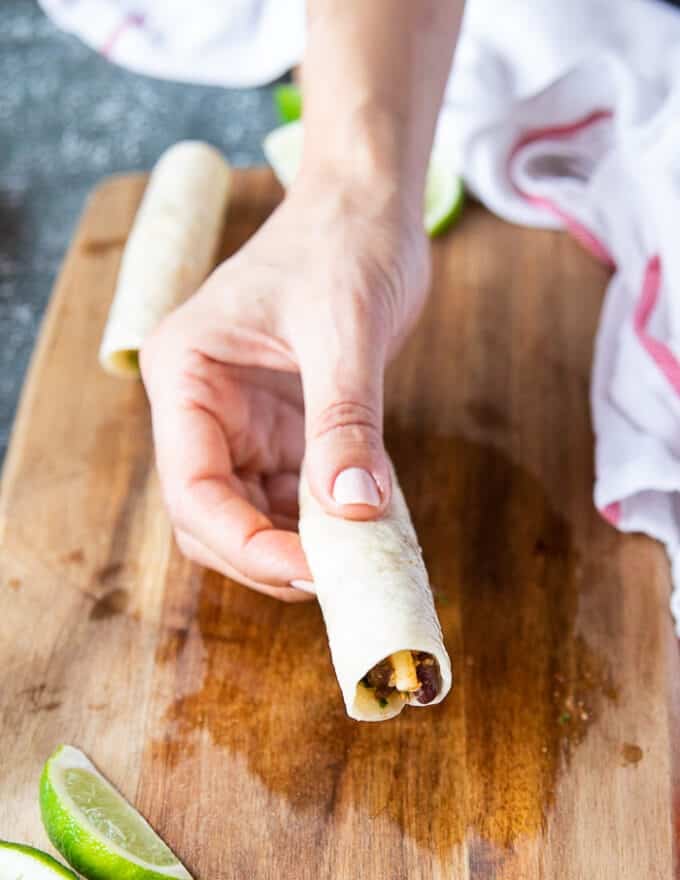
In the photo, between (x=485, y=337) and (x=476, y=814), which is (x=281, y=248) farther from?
(x=476, y=814)

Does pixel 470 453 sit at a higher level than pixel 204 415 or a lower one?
lower

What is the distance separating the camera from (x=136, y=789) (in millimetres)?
1596

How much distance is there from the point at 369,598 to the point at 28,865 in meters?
0.59

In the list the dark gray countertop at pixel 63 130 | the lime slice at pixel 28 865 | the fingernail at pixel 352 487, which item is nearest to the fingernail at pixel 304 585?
the fingernail at pixel 352 487

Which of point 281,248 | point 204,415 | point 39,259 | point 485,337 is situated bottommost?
point 39,259

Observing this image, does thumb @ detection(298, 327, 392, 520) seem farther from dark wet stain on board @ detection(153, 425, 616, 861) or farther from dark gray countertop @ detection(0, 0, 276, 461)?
dark gray countertop @ detection(0, 0, 276, 461)

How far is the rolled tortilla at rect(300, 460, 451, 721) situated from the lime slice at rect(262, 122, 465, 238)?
39.4 inches

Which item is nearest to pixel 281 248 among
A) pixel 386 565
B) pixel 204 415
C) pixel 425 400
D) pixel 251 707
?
pixel 204 415

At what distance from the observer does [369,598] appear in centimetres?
143

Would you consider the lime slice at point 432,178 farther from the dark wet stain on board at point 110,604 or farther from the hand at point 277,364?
the dark wet stain on board at point 110,604

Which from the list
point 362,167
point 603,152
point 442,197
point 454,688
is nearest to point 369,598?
point 454,688

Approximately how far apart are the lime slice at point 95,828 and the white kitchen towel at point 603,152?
3.15 ft

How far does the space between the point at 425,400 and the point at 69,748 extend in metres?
0.94

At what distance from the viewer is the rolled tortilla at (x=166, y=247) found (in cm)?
212
